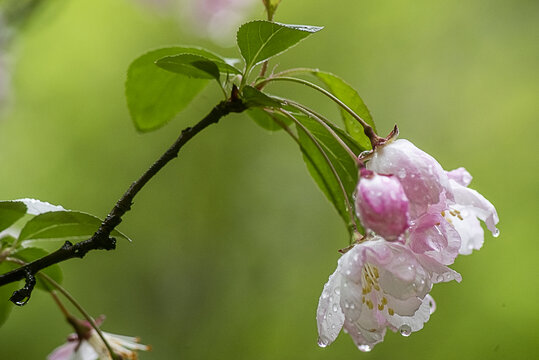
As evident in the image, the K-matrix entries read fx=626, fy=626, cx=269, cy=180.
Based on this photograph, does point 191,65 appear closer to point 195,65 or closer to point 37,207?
point 195,65

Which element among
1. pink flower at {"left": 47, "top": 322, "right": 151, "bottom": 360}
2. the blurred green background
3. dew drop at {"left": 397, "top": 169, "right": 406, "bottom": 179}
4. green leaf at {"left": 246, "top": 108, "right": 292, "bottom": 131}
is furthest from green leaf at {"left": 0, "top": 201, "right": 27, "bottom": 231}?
the blurred green background

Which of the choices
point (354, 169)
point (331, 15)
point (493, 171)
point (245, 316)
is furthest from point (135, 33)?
point (354, 169)

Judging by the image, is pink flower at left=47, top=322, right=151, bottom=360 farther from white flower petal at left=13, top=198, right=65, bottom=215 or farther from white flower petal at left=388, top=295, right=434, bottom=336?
white flower petal at left=388, top=295, right=434, bottom=336

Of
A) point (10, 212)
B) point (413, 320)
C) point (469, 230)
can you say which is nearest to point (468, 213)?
point (469, 230)

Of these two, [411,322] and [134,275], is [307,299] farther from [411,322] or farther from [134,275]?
[411,322]

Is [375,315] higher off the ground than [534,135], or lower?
higher

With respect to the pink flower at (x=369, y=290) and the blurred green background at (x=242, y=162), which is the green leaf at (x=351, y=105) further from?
the blurred green background at (x=242, y=162)
